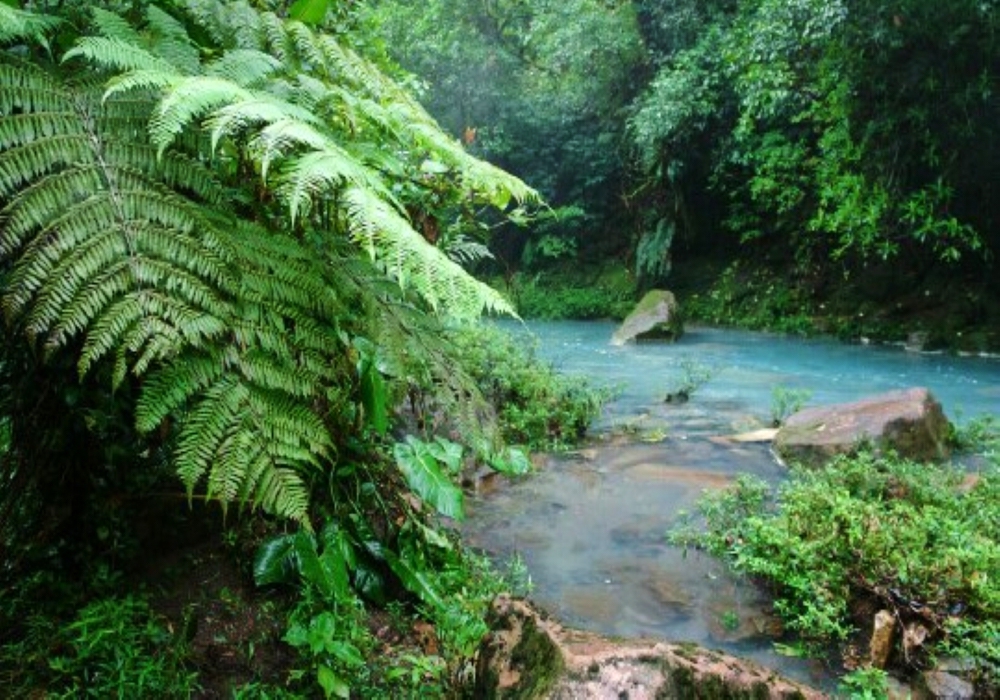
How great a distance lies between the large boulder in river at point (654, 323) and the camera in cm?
1139

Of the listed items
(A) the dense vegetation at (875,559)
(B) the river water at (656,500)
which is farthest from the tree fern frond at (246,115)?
(A) the dense vegetation at (875,559)

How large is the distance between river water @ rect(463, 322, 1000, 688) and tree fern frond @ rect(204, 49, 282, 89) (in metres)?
0.85

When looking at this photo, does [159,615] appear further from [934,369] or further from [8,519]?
[934,369]

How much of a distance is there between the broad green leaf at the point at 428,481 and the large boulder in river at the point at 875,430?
9.76 feet

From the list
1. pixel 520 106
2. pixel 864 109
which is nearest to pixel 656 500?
pixel 864 109

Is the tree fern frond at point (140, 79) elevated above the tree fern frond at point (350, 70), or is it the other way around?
the tree fern frond at point (350, 70)

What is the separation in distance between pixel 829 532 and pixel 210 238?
98.7 inches

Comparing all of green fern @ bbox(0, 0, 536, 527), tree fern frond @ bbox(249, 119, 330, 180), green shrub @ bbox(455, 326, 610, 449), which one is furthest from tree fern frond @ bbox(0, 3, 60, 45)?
green shrub @ bbox(455, 326, 610, 449)

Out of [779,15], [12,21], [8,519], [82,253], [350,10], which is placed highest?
[779,15]

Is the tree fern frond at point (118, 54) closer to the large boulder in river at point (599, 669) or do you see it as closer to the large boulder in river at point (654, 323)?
the large boulder in river at point (599, 669)

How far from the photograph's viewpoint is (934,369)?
8.91 metres

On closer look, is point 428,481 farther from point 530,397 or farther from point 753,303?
point 753,303

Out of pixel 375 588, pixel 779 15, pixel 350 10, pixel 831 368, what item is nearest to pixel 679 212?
pixel 779 15

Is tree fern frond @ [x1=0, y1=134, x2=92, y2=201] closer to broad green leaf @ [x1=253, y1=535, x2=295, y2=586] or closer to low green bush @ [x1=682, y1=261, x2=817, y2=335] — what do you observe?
broad green leaf @ [x1=253, y1=535, x2=295, y2=586]
